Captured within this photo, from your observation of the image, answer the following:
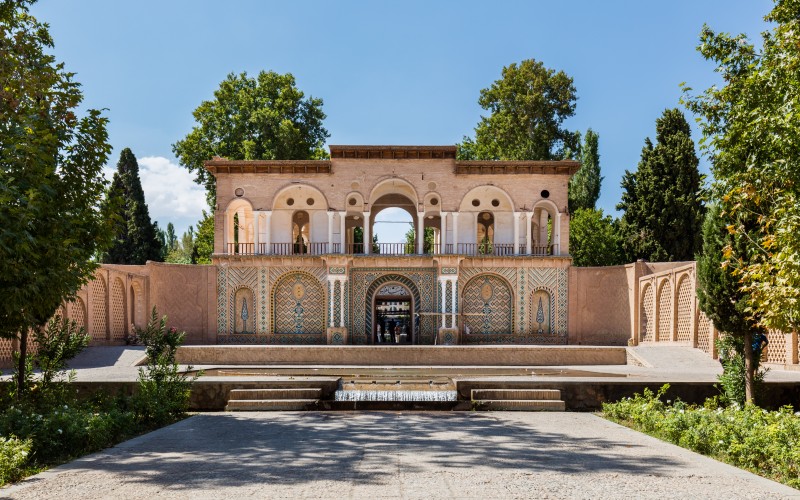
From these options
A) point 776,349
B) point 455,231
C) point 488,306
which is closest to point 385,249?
point 455,231

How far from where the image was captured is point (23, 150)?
31.1 ft

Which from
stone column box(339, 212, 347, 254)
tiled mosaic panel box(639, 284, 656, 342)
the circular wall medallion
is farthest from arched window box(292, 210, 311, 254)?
tiled mosaic panel box(639, 284, 656, 342)

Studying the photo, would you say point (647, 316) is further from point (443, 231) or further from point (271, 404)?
point (271, 404)

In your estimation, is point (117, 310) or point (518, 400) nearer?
point (518, 400)

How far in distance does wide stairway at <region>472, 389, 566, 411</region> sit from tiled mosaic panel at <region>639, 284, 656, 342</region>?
13.0 metres

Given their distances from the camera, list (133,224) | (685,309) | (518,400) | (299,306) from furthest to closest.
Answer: (133,224)
(299,306)
(685,309)
(518,400)

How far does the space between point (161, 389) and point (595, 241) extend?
28.6 meters

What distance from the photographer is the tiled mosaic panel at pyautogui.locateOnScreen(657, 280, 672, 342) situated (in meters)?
23.3

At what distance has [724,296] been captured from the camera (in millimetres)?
11594

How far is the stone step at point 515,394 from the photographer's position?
1288 centimetres

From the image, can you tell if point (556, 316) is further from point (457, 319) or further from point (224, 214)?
point (224, 214)

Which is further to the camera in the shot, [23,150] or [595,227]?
[595,227]

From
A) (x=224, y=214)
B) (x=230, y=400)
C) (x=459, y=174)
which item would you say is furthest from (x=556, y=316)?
(x=230, y=400)

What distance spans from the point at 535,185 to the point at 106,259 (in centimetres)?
2801
